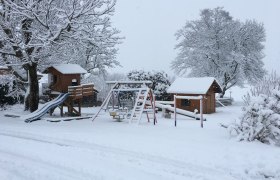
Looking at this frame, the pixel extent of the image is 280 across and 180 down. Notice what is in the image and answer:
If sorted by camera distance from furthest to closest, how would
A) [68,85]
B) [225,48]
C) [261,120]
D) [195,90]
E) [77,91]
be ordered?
[225,48]
[195,90]
[68,85]
[77,91]
[261,120]

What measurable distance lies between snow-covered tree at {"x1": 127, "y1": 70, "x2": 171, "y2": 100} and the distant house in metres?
1.16

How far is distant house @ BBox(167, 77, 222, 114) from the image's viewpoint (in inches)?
1315

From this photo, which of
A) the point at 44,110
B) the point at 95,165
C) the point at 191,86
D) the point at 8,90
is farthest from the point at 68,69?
the point at 95,165

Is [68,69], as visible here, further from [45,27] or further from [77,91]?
[45,27]

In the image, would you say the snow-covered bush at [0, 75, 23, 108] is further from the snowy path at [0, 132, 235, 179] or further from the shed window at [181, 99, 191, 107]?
the snowy path at [0, 132, 235, 179]

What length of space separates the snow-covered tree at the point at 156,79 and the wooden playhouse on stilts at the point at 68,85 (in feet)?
36.7

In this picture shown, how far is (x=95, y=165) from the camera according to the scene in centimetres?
969

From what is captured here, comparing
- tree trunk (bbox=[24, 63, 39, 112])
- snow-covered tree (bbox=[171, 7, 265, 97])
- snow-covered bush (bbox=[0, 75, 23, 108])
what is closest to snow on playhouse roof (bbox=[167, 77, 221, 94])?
snow-covered tree (bbox=[171, 7, 265, 97])

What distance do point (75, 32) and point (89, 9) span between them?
2.32 metres

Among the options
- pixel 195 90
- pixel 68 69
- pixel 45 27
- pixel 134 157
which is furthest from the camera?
pixel 195 90

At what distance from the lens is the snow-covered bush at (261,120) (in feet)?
41.9

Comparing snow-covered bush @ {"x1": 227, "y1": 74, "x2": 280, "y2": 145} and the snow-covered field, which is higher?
snow-covered bush @ {"x1": 227, "y1": 74, "x2": 280, "y2": 145}

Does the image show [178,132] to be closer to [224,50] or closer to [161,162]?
[161,162]

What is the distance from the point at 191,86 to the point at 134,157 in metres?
24.2
